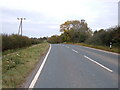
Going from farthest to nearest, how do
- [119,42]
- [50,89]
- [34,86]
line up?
1. [119,42]
2. [34,86]
3. [50,89]

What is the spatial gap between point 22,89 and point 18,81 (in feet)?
3.76

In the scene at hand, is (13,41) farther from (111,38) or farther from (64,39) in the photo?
(64,39)

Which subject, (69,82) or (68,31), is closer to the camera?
(69,82)

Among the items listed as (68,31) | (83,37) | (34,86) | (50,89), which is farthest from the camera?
(68,31)

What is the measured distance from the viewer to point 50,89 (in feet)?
23.2

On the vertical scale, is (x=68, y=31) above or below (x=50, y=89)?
above

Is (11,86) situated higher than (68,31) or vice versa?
(68,31)

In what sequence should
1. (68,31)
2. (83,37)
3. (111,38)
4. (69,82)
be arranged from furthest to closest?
(68,31), (83,37), (111,38), (69,82)

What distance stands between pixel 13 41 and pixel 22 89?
2387 centimetres

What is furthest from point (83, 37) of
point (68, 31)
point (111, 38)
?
point (111, 38)

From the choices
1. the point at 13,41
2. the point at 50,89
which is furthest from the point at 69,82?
the point at 13,41

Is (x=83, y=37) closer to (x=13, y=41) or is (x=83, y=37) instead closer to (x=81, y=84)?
(x=13, y=41)

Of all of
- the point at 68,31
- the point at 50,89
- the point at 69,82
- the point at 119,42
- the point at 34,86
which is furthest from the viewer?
the point at 68,31

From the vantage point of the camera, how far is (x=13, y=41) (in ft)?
99.9
